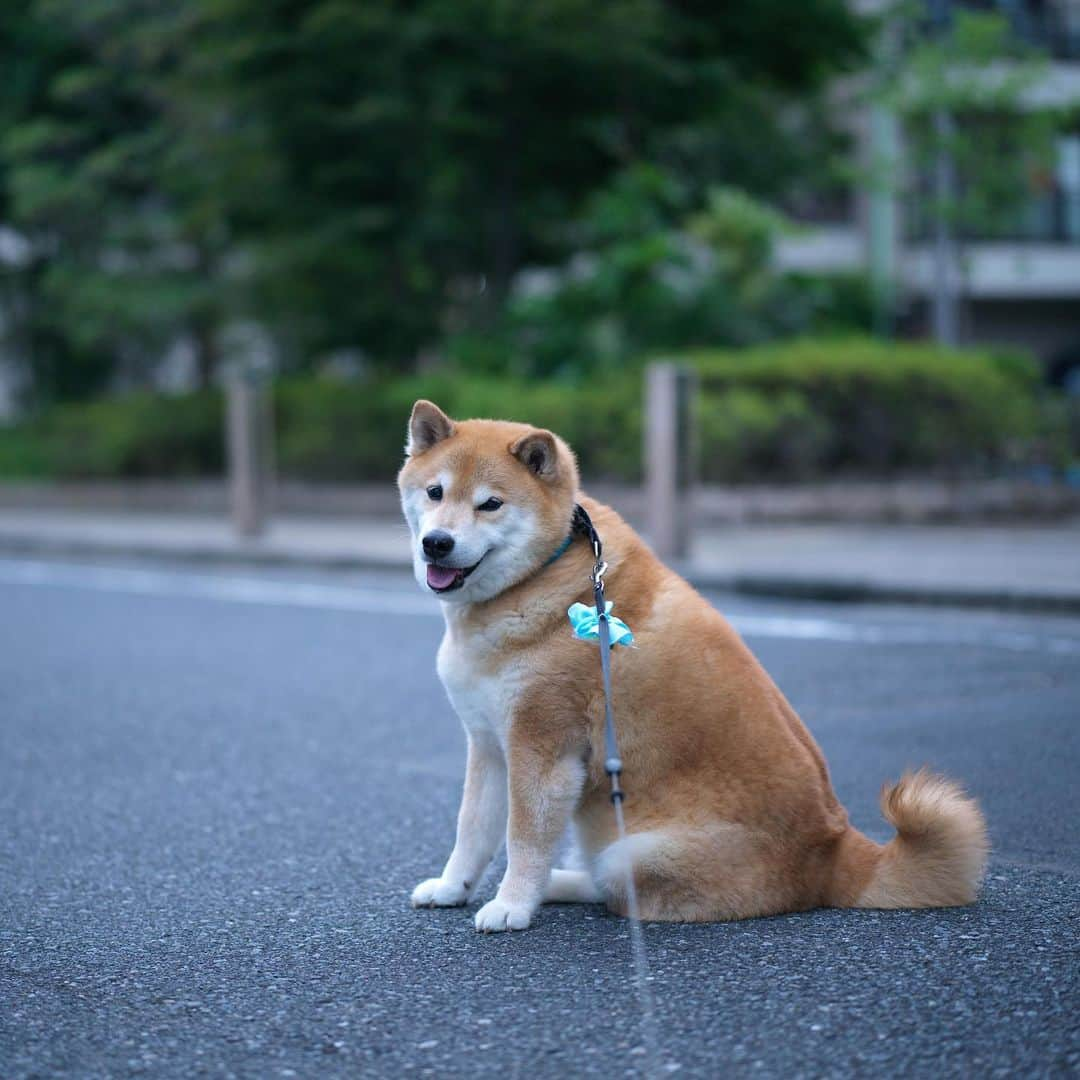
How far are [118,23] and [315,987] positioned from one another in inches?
762

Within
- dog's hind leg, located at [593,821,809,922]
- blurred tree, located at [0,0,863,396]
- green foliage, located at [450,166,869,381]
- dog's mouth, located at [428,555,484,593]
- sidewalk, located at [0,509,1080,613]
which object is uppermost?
blurred tree, located at [0,0,863,396]

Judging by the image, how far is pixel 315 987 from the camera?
3.13 metres

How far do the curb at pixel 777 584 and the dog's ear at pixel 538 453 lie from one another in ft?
20.2

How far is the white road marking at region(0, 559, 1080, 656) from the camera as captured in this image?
7977mm

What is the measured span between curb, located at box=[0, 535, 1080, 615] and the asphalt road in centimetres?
168

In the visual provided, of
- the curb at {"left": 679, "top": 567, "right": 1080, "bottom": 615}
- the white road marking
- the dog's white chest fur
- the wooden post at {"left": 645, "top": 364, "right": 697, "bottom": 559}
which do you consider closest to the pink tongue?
the dog's white chest fur

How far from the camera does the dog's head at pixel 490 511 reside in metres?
3.49

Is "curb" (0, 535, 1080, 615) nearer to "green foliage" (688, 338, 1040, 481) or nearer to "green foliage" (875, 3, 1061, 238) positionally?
"green foliage" (688, 338, 1040, 481)

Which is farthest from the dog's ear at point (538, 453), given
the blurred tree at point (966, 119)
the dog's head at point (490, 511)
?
the blurred tree at point (966, 119)

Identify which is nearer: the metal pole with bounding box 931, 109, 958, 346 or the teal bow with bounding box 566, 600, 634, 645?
the teal bow with bounding box 566, 600, 634, 645

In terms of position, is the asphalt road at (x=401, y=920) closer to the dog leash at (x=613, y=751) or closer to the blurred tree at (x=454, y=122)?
the dog leash at (x=613, y=751)

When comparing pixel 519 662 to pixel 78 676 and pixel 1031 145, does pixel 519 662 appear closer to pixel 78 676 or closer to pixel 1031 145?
pixel 78 676

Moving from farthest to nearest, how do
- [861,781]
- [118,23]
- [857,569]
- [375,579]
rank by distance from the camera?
[118,23] < [375,579] < [857,569] < [861,781]

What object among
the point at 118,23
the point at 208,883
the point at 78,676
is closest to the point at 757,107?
the point at 118,23
